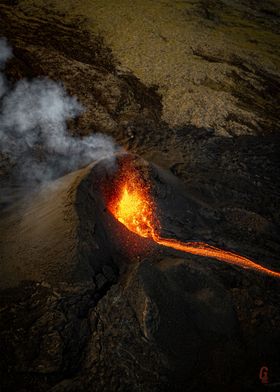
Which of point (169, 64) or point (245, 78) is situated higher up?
point (169, 64)

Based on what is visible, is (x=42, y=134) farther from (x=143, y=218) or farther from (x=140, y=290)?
(x=140, y=290)

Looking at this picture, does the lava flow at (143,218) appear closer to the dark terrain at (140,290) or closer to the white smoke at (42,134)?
the dark terrain at (140,290)

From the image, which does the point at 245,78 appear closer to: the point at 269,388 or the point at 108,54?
the point at 108,54

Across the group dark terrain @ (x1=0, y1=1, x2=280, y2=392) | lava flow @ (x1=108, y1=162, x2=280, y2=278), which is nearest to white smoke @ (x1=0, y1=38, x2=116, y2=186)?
dark terrain @ (x1=0, y1=1, x2=280, y2=392)

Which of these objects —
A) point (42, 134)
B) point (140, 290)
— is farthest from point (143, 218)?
point (42, 134)

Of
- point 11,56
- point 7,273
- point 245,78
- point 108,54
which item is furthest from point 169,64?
point 7,273

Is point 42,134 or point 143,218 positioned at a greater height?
point 42,134
